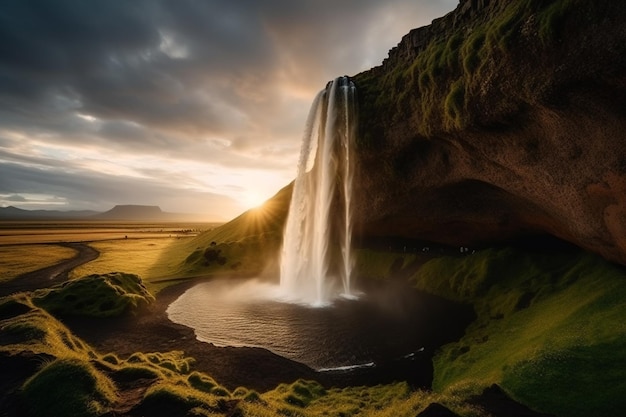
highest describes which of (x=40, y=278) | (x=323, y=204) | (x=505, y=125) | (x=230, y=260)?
(x=505, y=125)

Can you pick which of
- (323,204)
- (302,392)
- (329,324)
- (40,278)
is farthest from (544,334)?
(40,278)

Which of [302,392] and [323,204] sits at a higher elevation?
[323,204]

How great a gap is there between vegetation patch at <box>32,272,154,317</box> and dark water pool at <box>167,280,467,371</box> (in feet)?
13.2

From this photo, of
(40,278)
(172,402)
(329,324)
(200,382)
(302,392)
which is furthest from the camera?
(40,278)

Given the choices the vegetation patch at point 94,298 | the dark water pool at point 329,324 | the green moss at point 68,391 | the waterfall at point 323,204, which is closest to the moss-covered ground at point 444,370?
the green moss at point 68,391

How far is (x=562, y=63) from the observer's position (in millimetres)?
18891

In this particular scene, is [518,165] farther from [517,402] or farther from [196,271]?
[196,271]

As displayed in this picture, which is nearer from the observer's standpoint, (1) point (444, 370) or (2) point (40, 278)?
(1) point (444, 370)

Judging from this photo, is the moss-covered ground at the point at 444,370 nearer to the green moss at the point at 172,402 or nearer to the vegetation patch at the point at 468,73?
the green moss at the point at 172,402

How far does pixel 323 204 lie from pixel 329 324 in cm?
2421

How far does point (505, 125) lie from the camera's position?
25.1 metres

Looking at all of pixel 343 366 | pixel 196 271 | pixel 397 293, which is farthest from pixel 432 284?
pixel 196 271

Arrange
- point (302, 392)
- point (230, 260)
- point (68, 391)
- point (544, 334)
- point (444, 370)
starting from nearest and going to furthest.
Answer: point (68, 391) < point (302, 392) < point (544, 334) < point (444, 370) < point (230, 260)

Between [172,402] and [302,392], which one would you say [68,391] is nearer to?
[172,402]
